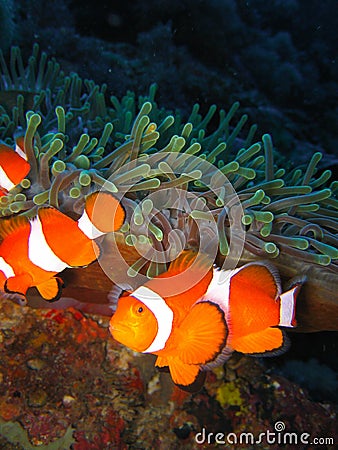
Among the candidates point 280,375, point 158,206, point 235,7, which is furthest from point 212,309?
point 235,7

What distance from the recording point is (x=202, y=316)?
1.24m

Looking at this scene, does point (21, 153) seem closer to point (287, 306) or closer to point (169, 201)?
point (169, 201)

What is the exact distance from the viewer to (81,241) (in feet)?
4.39

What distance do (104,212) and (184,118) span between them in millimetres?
2235

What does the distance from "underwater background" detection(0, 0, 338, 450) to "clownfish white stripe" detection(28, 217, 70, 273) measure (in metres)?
0.73

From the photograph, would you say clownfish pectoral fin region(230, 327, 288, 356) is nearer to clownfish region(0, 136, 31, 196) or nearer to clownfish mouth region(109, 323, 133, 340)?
clownfish mouth region(109, 323, 133, 340)

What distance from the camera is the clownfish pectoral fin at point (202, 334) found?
1238 millimetres

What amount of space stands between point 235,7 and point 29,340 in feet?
12.1

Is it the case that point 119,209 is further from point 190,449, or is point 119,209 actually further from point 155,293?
point 190,449

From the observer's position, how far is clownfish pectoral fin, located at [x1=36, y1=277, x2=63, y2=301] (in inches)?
53.9

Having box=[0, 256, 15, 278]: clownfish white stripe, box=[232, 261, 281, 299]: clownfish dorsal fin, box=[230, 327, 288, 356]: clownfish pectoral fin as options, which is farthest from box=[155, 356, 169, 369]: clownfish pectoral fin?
box=[0, 256, 15, 278]: clownfish white stripe

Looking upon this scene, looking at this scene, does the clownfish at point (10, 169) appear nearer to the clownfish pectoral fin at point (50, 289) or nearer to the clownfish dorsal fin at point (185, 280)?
the clownfish pectoral fin at point (50, 289)

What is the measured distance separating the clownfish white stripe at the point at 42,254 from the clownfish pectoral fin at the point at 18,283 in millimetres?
64

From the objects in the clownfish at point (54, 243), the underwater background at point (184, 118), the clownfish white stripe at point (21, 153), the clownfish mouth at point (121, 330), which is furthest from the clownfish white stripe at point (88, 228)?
the underwater background at point (184, 118)
